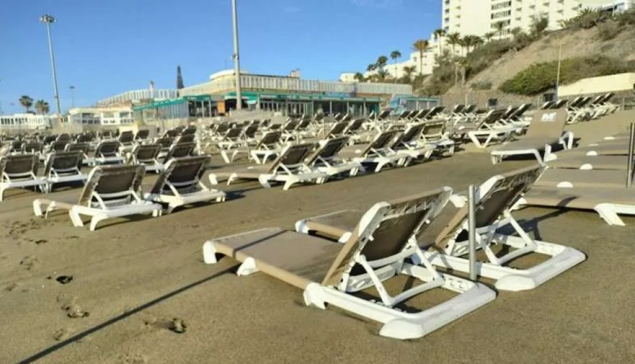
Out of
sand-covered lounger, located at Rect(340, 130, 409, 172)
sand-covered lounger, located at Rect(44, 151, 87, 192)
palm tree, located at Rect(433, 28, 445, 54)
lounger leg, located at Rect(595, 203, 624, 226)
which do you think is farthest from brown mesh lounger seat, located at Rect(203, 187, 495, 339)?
palm tree, located at Rect(433, 28, 445, 54)

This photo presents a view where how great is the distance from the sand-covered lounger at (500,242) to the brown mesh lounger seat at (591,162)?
425 centimetres

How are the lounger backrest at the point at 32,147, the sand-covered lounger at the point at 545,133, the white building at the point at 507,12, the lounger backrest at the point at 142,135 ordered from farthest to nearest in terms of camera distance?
1. the white building at the point at 507,12
2. the lounger backrest at the point at 142,135
3. the lounger backrest at the point at 32,147
4. the sand-covered lounger at the point at 545,133

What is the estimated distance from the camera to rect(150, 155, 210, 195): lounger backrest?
6.88m

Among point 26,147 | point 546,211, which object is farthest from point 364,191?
point 26,147

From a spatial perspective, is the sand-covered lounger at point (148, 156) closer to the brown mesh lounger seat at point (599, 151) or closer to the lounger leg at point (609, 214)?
the brown mesh lounger seat at point (599, 151)

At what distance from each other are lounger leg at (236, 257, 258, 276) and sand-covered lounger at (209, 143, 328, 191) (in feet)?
15.3

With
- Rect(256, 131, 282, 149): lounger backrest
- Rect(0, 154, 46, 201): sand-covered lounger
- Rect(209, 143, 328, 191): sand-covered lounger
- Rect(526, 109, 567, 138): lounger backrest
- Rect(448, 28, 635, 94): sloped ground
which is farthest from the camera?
Rect(448, 28, 635, 94): sloped ground

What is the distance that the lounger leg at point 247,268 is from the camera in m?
3.89

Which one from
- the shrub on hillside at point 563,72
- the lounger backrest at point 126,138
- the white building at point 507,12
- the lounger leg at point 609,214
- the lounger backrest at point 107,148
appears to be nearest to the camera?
the lounger leg at point 609,214

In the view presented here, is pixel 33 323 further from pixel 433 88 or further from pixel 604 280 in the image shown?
pixel 433 88

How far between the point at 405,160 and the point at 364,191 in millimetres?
3536

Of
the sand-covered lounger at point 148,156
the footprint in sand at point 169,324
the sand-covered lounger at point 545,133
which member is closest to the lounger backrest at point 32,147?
the sand-covered lounger at point 148,156

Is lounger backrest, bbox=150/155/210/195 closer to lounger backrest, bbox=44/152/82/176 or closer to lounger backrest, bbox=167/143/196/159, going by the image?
lounger backrest, bbox=167/143/196/159

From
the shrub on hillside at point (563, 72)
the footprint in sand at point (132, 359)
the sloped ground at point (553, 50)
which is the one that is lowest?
the footprint in sand at point (132, 359)
